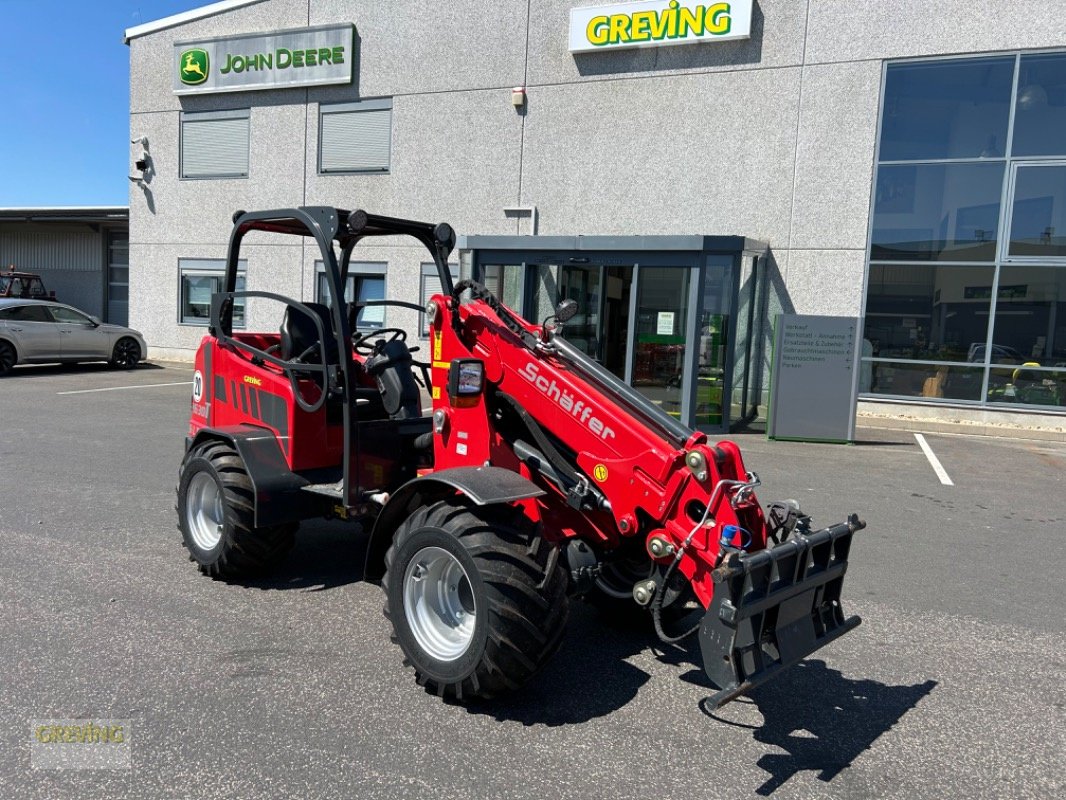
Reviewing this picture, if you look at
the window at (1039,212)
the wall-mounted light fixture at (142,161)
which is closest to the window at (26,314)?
the wall-mounted light fixture at (142,161)

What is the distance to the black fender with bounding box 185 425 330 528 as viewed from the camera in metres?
4.84

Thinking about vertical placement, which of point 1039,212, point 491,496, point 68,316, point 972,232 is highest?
point 1039,212

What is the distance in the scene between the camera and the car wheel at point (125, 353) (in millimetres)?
17812

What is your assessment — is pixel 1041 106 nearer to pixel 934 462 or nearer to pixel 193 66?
pixel 934 462

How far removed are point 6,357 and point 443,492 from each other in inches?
616

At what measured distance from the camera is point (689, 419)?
41.4ft

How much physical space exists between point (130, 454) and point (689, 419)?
7701 millimetres

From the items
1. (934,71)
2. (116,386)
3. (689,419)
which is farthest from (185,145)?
(934,71)

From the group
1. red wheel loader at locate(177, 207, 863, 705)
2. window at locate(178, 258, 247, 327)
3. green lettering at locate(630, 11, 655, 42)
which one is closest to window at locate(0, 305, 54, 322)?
window at locate(178, 258, 247, 327)

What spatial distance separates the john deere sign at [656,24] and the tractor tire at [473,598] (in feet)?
41.4

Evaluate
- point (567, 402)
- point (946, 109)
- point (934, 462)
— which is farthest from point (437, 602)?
point (946, 109)

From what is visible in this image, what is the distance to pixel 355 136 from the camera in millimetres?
17234

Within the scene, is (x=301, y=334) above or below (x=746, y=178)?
below

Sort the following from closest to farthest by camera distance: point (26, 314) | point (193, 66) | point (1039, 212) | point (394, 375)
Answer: point (394, 375), point (1039, 212), point (26, 314), point (193, 66)
